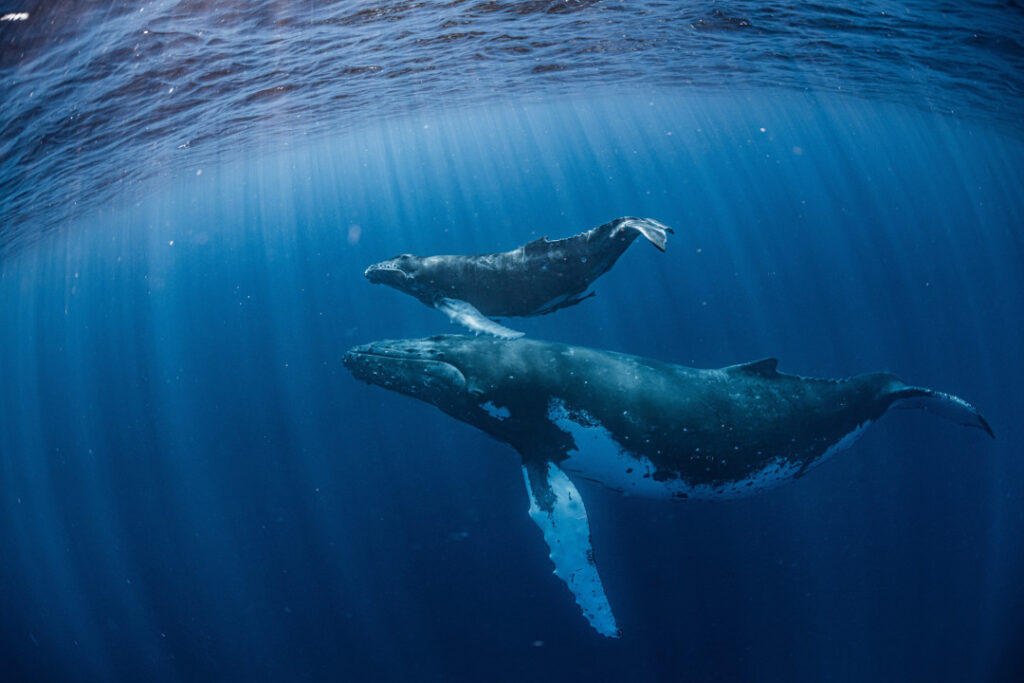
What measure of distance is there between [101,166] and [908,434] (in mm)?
29342

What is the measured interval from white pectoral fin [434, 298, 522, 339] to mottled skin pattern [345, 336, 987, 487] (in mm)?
222

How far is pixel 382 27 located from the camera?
1220 centimetres

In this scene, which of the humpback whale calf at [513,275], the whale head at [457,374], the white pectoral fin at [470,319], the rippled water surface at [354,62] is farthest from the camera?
the rippled water surface at [354,62]

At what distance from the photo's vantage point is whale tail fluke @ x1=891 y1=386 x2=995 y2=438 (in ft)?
20.9

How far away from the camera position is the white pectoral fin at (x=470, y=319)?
6.59 meters

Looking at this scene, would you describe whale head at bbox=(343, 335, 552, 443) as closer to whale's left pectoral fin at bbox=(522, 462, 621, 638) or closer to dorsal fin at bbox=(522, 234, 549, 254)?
whale's left pectoral fin at bbox=(522, 462, 621, 638)

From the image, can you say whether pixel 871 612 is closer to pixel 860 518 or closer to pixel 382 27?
pixel 860 518

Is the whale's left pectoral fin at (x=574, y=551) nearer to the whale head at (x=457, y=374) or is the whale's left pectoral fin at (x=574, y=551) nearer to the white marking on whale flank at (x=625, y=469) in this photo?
the white marking on whale flank at (x=625, y=469)

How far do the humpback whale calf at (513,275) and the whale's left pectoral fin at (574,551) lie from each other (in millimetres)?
2201

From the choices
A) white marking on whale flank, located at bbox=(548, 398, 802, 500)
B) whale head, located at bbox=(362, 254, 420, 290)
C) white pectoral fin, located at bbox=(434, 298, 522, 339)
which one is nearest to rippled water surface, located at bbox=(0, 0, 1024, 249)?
whale head, located at bbox=(362, 254, 420, 290)

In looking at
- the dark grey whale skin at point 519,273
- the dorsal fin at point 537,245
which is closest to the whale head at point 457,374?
the dark grey whale skin at point 519,273

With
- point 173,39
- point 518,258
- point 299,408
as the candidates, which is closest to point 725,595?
point 518,258

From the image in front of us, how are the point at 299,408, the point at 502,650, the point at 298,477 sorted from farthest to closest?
the point at 299,408 → the point at 298,477 → the point at 502,650

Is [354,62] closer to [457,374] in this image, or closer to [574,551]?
[457,374]
